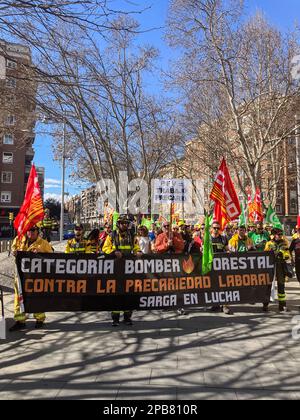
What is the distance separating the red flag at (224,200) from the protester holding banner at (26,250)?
360 centimetres

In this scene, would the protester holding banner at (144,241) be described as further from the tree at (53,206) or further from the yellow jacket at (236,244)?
the tree at (53,206)

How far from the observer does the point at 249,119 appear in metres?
18.8

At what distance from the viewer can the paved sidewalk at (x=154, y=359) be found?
3.82 meters

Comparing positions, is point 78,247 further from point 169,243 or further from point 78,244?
point 169,243

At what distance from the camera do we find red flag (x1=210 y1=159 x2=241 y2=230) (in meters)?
7.62

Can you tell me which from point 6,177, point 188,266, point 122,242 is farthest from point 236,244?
point 6,177

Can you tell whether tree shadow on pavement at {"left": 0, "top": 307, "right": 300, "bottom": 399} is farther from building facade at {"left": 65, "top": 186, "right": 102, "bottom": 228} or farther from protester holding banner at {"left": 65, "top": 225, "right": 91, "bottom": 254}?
building facade at {"left": 65, "top": 186, "right": 102, "bottom": 228}

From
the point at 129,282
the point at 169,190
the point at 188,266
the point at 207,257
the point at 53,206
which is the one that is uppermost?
the point at 53,206

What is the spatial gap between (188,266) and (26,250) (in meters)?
2.97

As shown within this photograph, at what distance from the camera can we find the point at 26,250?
6.37 m

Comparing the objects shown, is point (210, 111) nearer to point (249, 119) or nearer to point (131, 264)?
point (249, 119)

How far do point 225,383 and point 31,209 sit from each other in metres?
4.35

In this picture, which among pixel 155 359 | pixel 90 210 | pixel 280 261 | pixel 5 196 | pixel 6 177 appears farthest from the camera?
pixel 90 210

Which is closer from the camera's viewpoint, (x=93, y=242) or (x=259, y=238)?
(x=93, y=242)
